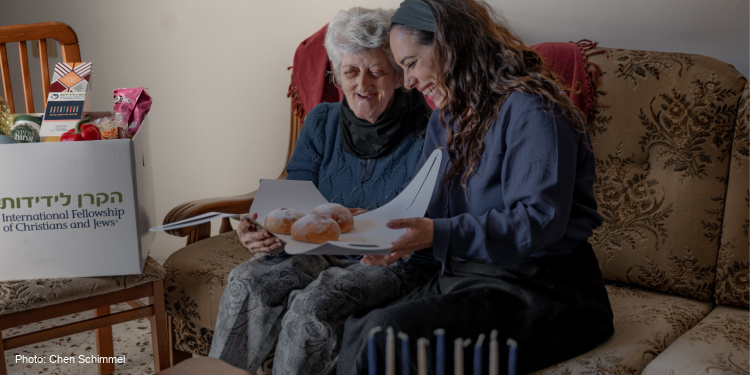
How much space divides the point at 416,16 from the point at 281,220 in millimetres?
493

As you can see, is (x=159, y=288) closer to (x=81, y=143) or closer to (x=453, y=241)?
(x=81, y=143)

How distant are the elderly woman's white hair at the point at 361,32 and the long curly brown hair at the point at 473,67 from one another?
0.29 meters

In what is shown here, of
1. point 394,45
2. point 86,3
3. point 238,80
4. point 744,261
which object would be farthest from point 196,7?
point 744,261

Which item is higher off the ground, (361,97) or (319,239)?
(361,97)

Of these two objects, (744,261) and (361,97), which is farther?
(361,97)

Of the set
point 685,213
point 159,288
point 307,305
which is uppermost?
point 685,213

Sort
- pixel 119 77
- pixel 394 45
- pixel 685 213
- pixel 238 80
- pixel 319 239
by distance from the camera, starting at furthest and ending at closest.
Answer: pixel 119 77 < pixel 238 80 < pixel 685 213 < pixel 394 45 < pixel 319 239

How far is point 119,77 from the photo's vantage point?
2.88 m

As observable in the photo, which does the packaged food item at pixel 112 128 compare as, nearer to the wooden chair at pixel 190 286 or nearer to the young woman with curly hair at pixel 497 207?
the wooden chair at pixel 190 286

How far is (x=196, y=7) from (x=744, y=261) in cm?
221

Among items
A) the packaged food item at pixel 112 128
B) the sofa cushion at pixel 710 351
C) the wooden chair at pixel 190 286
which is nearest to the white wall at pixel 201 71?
the wooden chair at pixel 190 286

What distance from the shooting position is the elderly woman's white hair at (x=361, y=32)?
1.57 m

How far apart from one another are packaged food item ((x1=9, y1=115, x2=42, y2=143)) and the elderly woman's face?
75 centimetres

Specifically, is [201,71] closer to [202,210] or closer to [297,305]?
[202,210]
